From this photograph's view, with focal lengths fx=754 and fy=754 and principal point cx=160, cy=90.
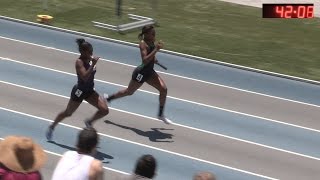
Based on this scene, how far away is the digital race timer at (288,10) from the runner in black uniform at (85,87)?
1124 cm

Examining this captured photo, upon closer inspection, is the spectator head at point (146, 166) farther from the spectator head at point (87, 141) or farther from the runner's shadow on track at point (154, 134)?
the runner's shadow on track at point (154, 134)

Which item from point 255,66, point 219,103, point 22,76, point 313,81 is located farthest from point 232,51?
point 22,76

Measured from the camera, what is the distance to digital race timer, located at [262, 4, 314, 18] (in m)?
23.1

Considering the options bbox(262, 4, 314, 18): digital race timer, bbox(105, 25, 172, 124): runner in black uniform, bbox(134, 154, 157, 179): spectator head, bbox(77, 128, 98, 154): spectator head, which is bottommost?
bbox(262, 4, 314, 18): digital race timer

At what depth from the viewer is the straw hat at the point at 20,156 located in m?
6.78

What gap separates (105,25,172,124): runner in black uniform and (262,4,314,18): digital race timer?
961 centimetres

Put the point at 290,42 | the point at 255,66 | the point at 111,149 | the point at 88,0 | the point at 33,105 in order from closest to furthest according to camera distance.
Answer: the point at 111,149 → the point at 33,105 → the point at 255,66 → the point at 290,42 → the point at 88,0

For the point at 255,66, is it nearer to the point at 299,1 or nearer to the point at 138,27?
the point at 138,27

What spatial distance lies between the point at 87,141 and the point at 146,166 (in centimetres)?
67

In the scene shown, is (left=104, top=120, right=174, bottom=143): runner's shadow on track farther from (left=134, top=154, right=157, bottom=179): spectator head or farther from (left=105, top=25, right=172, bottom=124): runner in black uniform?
(left=134, top=154, right=157, bottom=179): spectator head

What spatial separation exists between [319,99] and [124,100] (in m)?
4.50

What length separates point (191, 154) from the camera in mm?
13453

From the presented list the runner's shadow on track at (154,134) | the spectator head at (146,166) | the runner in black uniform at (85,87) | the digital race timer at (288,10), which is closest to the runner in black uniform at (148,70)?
the runner's shadow on track at (154,134)

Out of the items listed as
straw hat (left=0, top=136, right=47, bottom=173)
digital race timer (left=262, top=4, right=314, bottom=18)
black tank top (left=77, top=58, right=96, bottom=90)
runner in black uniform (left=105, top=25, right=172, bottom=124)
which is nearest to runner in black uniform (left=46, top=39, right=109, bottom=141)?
black tank top (left=77, top=58, right=96, bottom=90)
